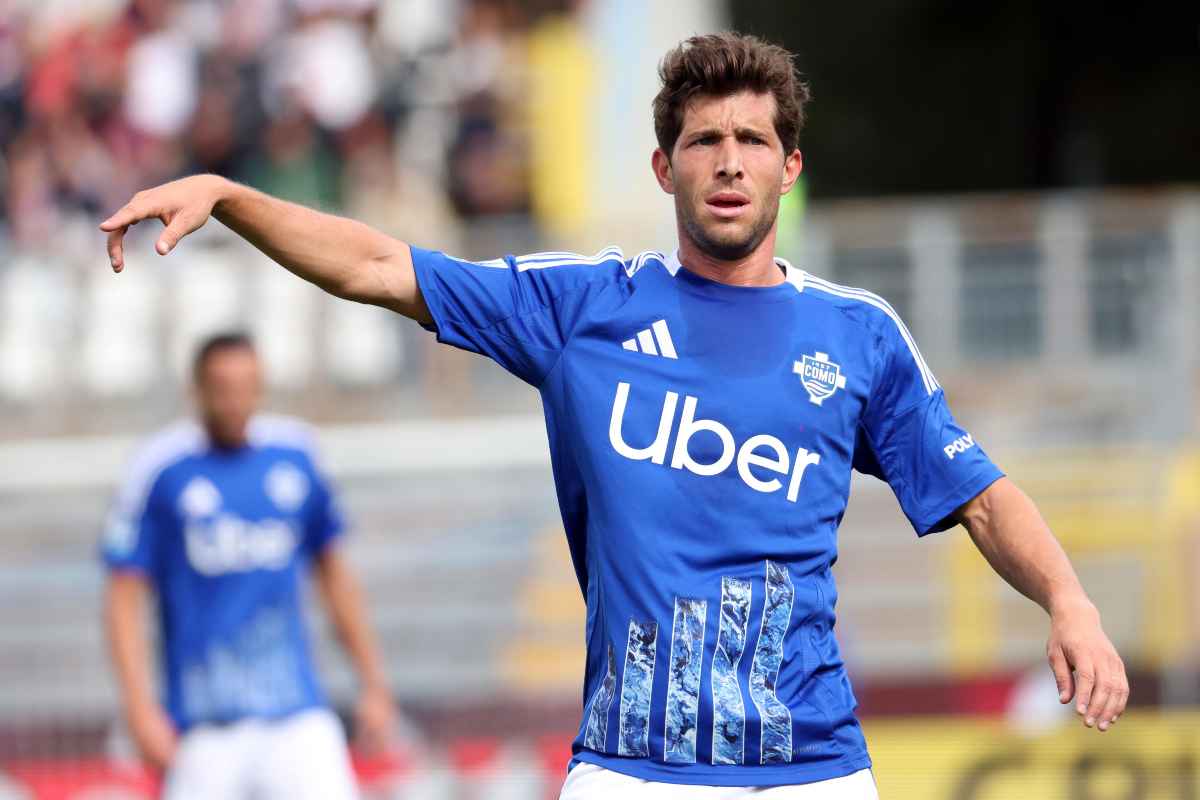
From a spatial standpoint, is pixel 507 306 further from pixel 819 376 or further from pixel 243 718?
pixel 243 718

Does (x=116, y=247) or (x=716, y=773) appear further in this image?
(x=716, y=773)

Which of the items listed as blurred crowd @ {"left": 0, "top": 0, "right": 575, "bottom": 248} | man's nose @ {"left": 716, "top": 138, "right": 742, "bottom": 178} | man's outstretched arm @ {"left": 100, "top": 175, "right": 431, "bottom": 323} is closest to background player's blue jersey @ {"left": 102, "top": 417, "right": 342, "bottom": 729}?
man's outstretched arm @ {"left": 100, "top": 175, "right": 431, "bottom": 323}

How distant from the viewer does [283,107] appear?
14.2m

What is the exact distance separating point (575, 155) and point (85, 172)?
12.9ft

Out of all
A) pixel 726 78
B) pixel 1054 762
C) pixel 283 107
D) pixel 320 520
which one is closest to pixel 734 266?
pixel 726 78

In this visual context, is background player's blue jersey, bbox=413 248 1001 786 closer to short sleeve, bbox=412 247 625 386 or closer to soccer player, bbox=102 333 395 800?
short sleeve, bbox=412 247 625 386

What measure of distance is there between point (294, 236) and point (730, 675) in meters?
1.25

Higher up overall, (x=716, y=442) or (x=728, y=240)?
(x=728, y=240)

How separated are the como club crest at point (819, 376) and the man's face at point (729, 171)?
27 cm

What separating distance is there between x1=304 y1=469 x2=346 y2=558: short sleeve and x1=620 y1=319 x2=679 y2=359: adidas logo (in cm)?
354

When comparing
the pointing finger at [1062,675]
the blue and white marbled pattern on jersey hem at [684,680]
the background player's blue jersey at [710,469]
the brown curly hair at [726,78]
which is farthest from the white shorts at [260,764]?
the pointing finger at [1062,675]

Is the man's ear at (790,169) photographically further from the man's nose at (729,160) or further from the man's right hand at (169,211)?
the man's right hand at (169,211)

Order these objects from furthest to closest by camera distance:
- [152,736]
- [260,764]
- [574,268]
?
[152,736]
[260,764]
[574,268]

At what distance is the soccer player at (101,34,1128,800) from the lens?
3693 mm
